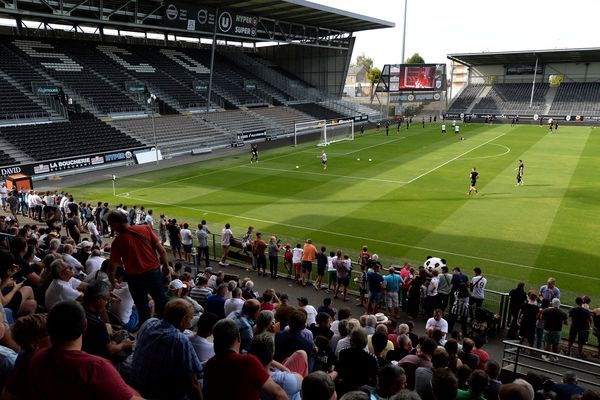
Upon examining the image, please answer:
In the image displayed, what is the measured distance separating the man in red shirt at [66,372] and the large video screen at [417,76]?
77639 millimetres

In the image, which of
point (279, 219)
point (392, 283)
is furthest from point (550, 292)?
point (279, 219)

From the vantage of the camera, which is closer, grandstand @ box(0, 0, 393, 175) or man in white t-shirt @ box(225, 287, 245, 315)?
man in white t-shirt @ box(225, 287, 245, 315)

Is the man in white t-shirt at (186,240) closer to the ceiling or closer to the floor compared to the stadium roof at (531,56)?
closer to the floor

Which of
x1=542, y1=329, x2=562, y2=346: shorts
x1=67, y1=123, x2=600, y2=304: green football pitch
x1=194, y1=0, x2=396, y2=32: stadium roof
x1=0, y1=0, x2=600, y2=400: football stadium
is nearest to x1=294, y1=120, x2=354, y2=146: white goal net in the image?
x1=0, y1=0, x2=600, y2=400: football stadium

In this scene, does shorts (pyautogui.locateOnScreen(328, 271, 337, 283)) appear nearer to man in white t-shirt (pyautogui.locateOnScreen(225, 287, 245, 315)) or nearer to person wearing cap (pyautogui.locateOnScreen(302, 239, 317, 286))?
person wearing cap (pyautogui.locateOnScreen(302, 239, 317, 286))

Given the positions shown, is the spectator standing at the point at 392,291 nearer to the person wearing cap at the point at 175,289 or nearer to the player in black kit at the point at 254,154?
the person wearing cap at the point at 175,289

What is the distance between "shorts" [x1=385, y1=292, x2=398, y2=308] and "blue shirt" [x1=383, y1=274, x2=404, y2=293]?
0.11 metres

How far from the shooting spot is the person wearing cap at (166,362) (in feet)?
13.5

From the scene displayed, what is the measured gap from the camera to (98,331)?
4.73 metres

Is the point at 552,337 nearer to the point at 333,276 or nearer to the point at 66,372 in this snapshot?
the point at 333,276

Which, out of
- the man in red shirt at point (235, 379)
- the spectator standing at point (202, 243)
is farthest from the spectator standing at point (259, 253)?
the man in red shirt at point (235, 379)

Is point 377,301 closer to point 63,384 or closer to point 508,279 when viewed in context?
point 508,279

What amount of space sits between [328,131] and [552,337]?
162 feet

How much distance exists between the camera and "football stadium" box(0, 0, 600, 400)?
15.3ft
